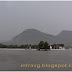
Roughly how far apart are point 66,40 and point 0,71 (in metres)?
8.20

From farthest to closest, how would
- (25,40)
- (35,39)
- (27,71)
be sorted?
(25,40) → (35,39) → (27,71)

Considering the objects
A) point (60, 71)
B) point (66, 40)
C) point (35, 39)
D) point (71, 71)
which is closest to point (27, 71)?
point (60, 71)

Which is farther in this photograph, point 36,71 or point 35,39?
point 35,39

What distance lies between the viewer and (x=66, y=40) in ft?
35.1

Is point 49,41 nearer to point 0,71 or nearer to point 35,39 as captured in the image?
point 35,39

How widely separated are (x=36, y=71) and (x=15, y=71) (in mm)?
480

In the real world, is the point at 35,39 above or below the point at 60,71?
above

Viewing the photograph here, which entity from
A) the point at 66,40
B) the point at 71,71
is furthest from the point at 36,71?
the point at 66,40

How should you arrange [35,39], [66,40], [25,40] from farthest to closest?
[25,40] → [35,39] → [66,40]

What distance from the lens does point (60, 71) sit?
315cm

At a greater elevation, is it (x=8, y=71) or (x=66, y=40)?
(x=66, y=40)

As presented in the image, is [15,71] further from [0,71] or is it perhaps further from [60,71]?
[60,71]

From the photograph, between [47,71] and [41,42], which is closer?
[47,71]

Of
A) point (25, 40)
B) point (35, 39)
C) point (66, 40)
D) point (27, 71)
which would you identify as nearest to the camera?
point (27, 71)
